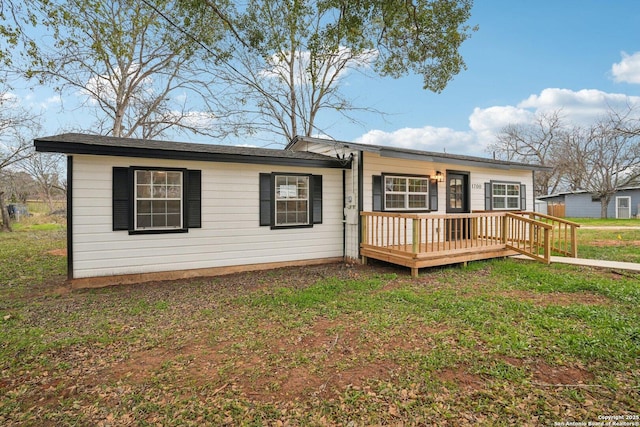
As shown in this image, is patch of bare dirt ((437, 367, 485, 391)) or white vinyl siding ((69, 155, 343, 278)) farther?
white vinyl siding ((69, 155, 343, 278))

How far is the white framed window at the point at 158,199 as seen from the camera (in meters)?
5.84

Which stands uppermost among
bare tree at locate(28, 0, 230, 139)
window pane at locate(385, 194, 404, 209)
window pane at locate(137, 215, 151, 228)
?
bare tree at locate(28, 0, 230, 139)

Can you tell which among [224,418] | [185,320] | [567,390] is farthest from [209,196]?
[567,390]

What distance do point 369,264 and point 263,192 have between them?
309 cm

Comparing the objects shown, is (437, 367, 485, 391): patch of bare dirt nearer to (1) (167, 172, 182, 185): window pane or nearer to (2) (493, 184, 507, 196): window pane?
(1) (167, 172, 182, 185): window pane

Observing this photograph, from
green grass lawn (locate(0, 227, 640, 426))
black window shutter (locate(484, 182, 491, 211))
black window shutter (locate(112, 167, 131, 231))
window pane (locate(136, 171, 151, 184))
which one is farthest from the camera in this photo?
black window shutter (locate(484, 182, 491, 211))

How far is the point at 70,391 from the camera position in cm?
248

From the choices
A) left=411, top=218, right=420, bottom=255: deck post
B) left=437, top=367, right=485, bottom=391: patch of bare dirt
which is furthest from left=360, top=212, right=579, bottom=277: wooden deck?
left=437, top=367, right=485, bottom=391: patch of bare dirt

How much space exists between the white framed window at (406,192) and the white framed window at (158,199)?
16.0ft

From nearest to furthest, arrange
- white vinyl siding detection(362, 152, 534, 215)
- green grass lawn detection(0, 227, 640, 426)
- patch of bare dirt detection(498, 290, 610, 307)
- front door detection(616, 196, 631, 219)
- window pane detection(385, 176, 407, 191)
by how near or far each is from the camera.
Answer: green grass lawn detection(0, 227, 640, 426) → patch of bare dirt detection(498, 290, 610, 307) → white vinyl siding detection(362, 152, 534, 215) → window pane detection(385, 176, 407, 191) → front door detection(616, 196, 631, 219)

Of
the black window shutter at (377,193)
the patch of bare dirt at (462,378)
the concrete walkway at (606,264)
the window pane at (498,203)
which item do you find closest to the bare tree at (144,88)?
the black window shutter at (377,193)

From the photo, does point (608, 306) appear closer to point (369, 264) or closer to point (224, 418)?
point (369, 264)

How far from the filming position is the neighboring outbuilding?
21.8 meters

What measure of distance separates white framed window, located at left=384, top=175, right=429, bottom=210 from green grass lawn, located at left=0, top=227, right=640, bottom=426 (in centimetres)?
300
